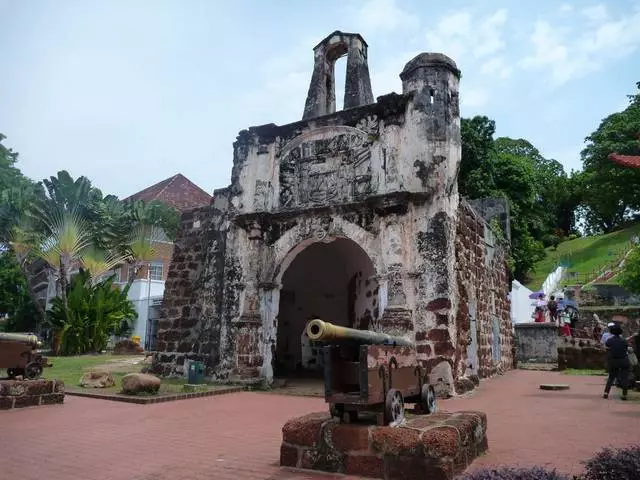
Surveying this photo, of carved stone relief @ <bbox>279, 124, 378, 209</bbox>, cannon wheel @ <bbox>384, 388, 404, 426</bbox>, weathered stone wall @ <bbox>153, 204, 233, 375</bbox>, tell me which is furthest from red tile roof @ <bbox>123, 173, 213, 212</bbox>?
cannon wheel @ <bbox>384, 388, 404, 426</bbox>

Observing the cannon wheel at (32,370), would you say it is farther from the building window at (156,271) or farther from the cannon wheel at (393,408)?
the building window at (156,271)

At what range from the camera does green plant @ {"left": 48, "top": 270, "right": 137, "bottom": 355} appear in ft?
63.6

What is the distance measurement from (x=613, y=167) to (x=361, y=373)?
40842 millimetres

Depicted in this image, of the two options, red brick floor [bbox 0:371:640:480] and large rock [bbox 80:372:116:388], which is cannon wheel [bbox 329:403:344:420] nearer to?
red brick floor [bbox 0:371:640:480]

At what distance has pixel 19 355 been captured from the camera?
8.52 m

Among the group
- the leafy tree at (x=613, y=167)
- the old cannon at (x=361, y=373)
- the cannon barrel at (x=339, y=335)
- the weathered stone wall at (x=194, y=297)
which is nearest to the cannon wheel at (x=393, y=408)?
the old cannon at (x=361, y=373)

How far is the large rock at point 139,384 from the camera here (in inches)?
348

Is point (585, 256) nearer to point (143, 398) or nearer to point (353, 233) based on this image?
point (353, 233)

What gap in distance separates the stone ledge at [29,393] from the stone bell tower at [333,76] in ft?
24.2

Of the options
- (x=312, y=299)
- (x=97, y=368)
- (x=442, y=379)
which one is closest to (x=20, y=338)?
(x=97, y=368)

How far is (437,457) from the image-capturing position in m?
3.97

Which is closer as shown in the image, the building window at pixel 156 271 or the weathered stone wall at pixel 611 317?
the weathered stone wall at pixel 611 317

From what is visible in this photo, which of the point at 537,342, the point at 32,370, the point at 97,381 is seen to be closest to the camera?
the point at 32,370

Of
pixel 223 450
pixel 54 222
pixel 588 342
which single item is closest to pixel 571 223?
pixel 588 342
